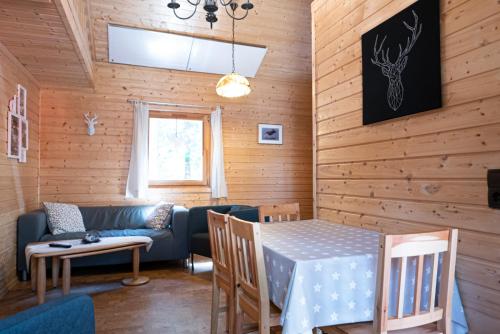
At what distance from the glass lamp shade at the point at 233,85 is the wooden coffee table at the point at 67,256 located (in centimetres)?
184

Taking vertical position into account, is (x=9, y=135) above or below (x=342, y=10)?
below

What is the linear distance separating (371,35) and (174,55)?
3.16m

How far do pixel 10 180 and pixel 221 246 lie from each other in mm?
2706

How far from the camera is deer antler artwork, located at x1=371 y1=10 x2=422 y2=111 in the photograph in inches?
78.4

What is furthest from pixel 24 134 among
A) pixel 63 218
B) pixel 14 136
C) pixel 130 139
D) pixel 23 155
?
pixel 130 139

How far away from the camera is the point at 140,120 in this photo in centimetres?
484

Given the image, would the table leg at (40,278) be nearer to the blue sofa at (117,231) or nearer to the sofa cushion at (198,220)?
the blue sofa at (117,231)

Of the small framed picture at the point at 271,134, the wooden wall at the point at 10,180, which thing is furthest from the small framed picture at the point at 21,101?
the small framed picture at the point at 271,134

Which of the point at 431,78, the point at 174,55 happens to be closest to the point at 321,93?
the point at 431,78

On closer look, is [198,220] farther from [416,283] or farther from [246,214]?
[416,283]

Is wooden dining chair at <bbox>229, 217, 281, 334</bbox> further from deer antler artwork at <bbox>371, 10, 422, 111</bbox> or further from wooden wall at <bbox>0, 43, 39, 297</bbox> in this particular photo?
wooden wall at <bbox>0, 43, 39, 297</bbox>

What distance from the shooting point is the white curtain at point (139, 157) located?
476cm

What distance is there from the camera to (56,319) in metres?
1.03

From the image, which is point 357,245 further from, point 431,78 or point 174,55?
point 174,55
